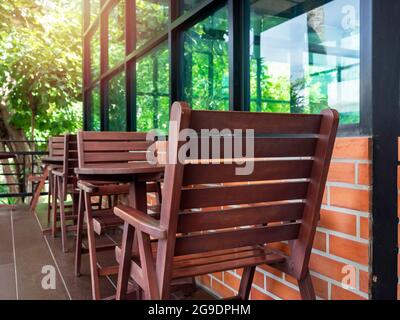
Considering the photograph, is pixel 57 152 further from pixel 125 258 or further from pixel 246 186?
pixel 246 186

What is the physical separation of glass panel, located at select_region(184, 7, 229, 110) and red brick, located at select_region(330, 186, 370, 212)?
895mm

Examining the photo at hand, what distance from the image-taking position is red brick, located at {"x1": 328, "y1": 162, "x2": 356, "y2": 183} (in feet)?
4.13

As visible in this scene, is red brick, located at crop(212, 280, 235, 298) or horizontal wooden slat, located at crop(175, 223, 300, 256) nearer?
horizontal wooden slat, located at crop(175, 223, 300, 256)

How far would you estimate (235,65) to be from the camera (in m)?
1.91

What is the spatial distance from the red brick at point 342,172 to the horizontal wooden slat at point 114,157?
1.37m

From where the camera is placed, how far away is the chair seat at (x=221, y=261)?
1181 mm

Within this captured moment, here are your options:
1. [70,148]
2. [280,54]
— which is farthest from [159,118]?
[280,54]

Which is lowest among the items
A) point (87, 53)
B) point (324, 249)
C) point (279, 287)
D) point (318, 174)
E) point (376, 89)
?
point (279, 287)

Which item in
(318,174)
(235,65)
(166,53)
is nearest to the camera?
(318,174)

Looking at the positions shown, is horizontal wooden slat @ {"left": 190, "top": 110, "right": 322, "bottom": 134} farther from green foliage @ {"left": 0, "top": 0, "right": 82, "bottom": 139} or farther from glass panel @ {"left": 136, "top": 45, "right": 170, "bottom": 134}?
green foliage @ {"left": 0, "top": 0, "right": 82, "bottom": 139}

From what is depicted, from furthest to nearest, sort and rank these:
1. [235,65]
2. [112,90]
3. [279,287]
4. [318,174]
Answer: [112,90]
[235,65]
[279,287]
[318,174]

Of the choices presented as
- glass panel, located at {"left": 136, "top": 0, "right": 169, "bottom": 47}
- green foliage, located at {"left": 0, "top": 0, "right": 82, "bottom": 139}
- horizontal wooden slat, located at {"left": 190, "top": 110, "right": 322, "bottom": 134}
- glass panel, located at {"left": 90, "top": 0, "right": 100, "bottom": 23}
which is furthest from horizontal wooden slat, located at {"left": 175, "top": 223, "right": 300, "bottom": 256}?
green foliage, located at {"left": 0, "top": 0, "right": 82, "bottom": 139}

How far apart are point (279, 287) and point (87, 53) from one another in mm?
5551
